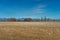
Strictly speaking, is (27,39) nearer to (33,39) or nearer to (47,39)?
(33,39)

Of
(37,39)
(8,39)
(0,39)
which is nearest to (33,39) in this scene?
(37,39)

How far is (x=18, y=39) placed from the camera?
12.8 m

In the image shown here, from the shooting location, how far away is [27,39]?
13000 mm

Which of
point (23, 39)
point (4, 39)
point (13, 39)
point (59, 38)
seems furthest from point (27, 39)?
point (59, 38)

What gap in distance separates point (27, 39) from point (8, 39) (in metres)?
1.98

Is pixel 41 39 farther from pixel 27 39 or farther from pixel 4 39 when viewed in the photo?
pixel 4 39

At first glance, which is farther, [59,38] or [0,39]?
[59,38]

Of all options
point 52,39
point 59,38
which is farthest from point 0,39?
point 59,38

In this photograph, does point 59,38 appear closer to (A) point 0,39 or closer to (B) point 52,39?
(B) point 52,39

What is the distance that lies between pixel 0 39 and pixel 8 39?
801 mm

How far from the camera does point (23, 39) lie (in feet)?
42.6

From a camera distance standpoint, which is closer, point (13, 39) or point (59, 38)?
point (13, 39)

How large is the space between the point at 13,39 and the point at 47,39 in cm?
359

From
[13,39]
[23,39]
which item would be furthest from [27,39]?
[13,39]
